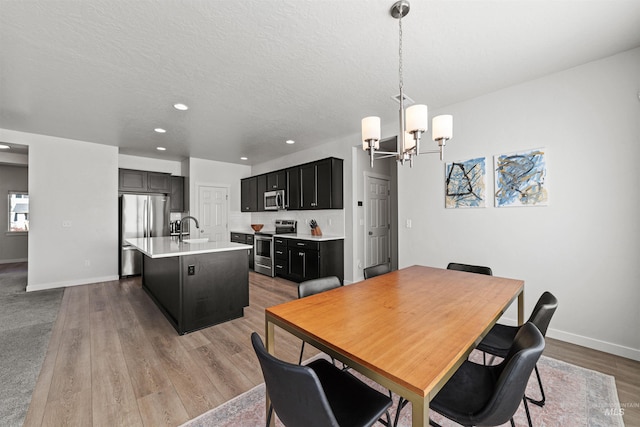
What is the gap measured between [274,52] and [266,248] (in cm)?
394

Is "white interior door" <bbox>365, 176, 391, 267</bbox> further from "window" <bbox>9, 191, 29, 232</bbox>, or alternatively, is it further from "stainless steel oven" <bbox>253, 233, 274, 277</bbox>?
"window" <bbox>9, 191, 29, 232</bbox>

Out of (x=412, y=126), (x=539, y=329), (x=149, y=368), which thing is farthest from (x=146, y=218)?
(x=539, y=329)

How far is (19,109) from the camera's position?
10.9 feet

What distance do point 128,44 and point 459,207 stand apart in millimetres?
3645

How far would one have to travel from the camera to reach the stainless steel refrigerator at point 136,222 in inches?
204

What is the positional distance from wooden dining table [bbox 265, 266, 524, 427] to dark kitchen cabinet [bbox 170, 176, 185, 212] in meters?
5.60

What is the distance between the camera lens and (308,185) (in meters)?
5.02

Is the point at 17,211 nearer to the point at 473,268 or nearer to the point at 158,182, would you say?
the point at 158,182

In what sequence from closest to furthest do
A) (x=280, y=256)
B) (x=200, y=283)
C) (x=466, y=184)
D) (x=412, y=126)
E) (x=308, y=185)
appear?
(x=412, y=126)
(x=200, y=283)
(x=466, y=184)
(x=308, y=185)
(x=280, y=256)

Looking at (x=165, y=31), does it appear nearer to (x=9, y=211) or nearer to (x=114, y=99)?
(x=114, y=99)

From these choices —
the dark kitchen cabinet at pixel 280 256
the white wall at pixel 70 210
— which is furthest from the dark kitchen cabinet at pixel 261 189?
the white wall at pixel 70 210

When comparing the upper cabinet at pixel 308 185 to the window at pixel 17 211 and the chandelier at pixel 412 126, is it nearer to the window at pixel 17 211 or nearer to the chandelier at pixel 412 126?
the chandelier at pixel 412 126

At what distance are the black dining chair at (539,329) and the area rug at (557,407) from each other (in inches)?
4.6

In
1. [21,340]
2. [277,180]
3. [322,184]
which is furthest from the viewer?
[277,180]
